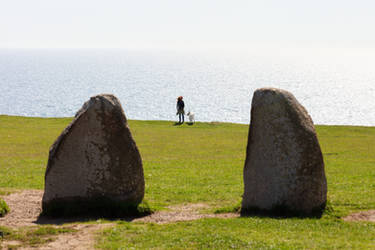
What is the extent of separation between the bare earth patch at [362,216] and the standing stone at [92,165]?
6.73 metres

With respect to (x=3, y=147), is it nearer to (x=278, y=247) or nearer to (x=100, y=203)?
(x=100, y=203)

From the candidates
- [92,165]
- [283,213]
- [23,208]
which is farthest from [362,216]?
[23,208]

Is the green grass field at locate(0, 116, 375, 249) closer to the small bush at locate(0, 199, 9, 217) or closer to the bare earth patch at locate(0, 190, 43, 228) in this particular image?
the bare earth patch at locate(0, 190, 43, 228)

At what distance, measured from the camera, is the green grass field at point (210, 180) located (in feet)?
38.0

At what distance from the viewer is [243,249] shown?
1065 centimetres

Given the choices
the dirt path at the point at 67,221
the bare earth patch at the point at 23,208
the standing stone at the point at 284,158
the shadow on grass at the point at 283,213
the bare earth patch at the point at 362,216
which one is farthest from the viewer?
the bare earth patch at the point at 362,216

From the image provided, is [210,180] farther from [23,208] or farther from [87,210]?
[23,208]

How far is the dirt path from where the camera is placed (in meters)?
11.6

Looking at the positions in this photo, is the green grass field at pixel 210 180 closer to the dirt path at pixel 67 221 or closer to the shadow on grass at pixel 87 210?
the dirt path at pixel 67 221

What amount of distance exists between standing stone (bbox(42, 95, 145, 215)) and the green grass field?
160 centimetres

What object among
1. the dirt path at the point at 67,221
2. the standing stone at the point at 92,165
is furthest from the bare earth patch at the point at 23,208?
the standing stone at the point at 92,165

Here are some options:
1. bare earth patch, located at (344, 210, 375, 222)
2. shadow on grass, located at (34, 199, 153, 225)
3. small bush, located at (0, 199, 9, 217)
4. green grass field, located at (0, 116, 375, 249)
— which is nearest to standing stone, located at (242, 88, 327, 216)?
green grass field, located at (0, 116, 375, 249)

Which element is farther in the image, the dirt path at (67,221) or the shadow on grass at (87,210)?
the shadow on grass at (87,210)

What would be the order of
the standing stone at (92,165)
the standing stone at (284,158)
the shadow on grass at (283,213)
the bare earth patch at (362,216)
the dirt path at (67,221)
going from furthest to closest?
the standing stone at (92,165) < the bare earth patch at (362,216) < the shadow on grass at (283,213) < the standing stone at (284,158) < the dirt path at (67,221)
